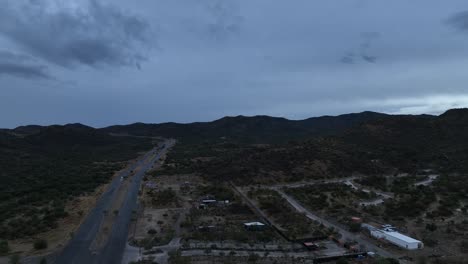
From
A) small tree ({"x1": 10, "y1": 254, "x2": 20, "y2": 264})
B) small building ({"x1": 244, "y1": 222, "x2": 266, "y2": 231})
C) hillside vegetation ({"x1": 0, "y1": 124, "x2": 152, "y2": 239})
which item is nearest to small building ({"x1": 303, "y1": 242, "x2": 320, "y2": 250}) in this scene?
small building ({"x1": 244, "y1": 222, "x2": 266, "y2": 231})

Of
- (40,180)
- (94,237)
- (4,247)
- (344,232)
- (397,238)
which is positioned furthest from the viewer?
(40,180)

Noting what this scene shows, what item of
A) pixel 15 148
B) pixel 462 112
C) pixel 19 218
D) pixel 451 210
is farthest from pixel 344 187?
pixel 15 148

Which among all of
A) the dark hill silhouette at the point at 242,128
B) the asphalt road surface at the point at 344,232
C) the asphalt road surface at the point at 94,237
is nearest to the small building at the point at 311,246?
the asphalt road surface at the point at 344,232

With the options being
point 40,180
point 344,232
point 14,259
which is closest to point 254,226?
point 344,232

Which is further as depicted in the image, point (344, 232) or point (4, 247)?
point (344, 232)

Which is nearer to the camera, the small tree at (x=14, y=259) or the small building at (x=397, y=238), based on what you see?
the small tree at (x=14, y=259)

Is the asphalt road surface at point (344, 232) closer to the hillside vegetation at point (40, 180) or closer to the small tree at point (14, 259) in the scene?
the small tree at point (14, 259)

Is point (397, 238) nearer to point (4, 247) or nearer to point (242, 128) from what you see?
point (4, 247)

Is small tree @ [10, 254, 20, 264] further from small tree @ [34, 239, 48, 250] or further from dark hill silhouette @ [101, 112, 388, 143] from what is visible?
dark hill silhouette @ [101, 112, 388, 143]

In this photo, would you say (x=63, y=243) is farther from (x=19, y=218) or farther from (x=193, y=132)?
(x=193, y=132)
